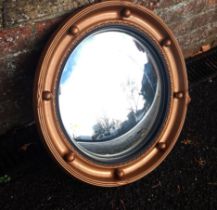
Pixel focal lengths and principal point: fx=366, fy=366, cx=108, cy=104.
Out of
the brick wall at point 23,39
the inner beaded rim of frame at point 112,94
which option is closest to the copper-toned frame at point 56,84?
the inner beaded rim of frame at point 112,94

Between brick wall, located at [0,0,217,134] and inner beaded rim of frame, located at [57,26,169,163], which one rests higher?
brick wall, located at [0,0,217,134]

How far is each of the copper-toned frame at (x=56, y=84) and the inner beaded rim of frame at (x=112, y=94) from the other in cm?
3

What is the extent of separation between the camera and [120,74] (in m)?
1.58

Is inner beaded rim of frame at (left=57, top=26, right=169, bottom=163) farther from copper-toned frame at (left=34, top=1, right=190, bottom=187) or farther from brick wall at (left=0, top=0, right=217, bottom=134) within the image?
brick wall at (left=0, top=0, right=217, bottom=134)

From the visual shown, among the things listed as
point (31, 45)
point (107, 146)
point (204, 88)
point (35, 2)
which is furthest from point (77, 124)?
point (204, 88)

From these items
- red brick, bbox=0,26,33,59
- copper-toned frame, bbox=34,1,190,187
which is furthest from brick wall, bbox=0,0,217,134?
copper-toned frame, bbox=34,1,190,187

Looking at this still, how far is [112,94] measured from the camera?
1573 millimetres

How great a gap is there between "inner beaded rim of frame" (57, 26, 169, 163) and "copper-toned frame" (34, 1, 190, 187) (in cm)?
3

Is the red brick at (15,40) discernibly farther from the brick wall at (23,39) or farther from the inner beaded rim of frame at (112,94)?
the inner beaded rim of frame at (112,94)

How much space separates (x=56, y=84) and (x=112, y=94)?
0.28 metres

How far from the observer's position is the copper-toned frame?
1.38 meters

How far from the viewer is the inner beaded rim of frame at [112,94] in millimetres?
1477

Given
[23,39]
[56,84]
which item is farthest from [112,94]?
[23,39]

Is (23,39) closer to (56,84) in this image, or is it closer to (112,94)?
(56,84)
